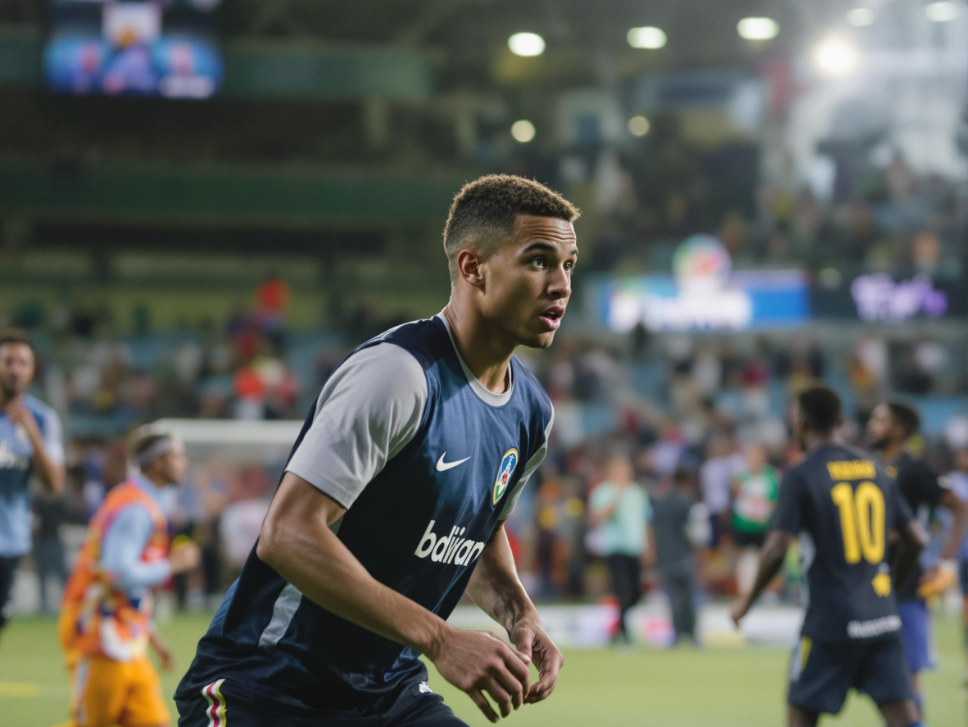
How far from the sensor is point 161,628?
16.9m

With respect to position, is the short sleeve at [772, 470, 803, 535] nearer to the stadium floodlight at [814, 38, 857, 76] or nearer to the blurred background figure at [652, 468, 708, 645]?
the blurred background figure at [652, 468, 708, 645]

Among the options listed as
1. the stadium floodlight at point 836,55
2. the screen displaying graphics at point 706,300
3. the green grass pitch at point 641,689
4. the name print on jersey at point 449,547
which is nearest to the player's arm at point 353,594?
the name print on jersey at point 449,547

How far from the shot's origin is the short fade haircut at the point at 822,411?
21.5ft

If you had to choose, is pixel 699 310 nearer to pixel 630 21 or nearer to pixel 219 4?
pixel 630 21

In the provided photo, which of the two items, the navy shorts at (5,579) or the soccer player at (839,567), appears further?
the navy shorts at (5,579)

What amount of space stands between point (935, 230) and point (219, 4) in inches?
645

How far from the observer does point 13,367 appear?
7.61 meters

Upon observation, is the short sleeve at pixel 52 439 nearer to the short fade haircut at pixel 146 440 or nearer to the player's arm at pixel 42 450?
the player's arm at pixel 42 450

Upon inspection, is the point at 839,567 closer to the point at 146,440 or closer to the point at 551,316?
the point at 551,316

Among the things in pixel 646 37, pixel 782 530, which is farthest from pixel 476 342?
pixel 646 37

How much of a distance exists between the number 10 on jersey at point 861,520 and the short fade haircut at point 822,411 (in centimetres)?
34

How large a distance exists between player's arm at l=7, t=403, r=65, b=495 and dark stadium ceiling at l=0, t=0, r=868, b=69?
22021 millimetres

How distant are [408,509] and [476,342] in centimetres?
51

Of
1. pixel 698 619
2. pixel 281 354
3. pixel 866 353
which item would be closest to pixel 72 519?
pixel 281 354
